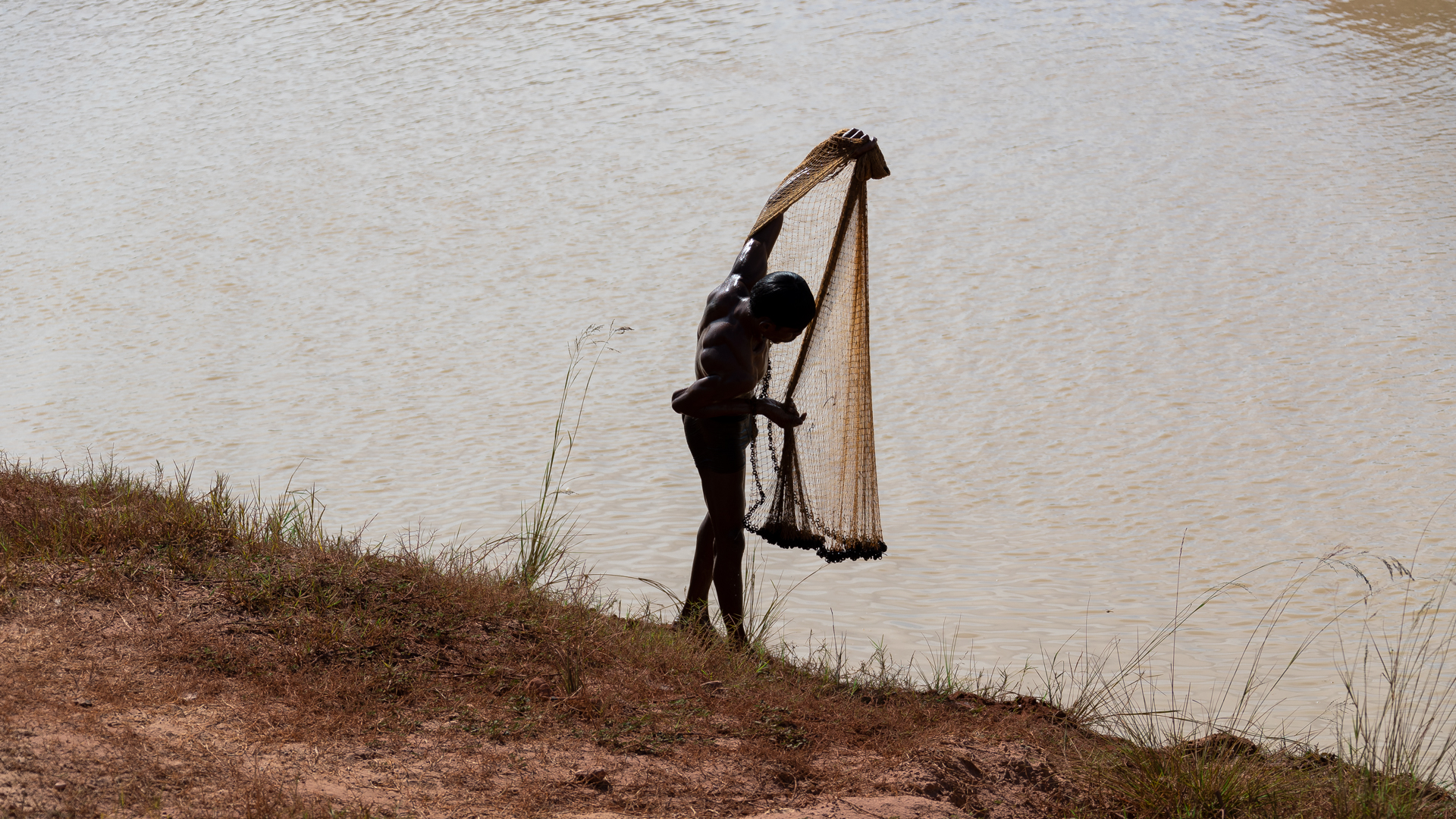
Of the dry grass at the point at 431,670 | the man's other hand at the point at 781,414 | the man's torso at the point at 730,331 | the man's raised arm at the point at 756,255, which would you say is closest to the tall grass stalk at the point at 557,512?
the dry grass at the point at 431,670

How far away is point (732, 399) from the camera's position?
3.75m

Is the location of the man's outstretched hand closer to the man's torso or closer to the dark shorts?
the man's torso

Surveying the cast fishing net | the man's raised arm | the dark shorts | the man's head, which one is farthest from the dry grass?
the man's raised arm

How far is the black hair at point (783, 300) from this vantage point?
11.7 feet

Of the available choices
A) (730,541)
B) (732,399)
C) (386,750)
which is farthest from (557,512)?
(386,750)

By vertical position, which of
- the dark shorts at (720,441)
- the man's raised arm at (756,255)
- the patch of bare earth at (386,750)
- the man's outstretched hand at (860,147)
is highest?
the man's outstretched hand at (860,147)

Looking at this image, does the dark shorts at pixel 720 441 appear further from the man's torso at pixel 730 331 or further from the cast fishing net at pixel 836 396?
the cast fishing net at pixel 836 396

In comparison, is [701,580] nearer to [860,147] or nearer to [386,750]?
[386,750]

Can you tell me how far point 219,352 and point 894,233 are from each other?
5897 mm

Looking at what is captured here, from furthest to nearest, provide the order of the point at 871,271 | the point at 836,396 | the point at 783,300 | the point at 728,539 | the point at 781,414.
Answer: the point at 871,271 < the point at 836,396 < the point at 728,539 < the point at 781,414 < the point at 783,300

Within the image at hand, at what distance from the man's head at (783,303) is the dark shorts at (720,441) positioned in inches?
14.4

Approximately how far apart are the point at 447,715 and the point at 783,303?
153 centimetres

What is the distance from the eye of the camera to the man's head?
355 cm

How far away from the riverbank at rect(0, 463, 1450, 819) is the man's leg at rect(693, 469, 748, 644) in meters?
0.12
